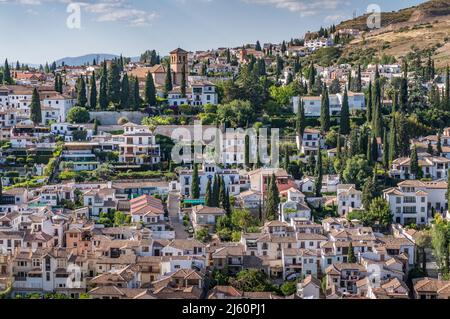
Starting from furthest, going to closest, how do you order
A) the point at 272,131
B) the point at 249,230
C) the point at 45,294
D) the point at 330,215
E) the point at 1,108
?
the point at 1,108 < the point at 272,131 < the point at 330,215 < the point at 249,230 < the point at 45,294

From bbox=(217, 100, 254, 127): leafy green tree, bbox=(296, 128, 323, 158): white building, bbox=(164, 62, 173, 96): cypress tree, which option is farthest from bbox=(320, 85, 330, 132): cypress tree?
bbox=(164, 62, 173, 96): cypress tree

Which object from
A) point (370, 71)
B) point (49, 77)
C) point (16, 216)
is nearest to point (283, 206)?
point (16, 216)

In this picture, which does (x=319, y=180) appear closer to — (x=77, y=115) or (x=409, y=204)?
(x=409, y=204)

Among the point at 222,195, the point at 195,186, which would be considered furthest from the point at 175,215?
the point at 222,195

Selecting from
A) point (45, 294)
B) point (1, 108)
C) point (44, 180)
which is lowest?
point (45, 294)

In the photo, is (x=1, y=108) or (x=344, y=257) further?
(x=1, y=108)

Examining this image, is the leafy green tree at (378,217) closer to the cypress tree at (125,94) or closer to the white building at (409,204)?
the white building at (409,204)
